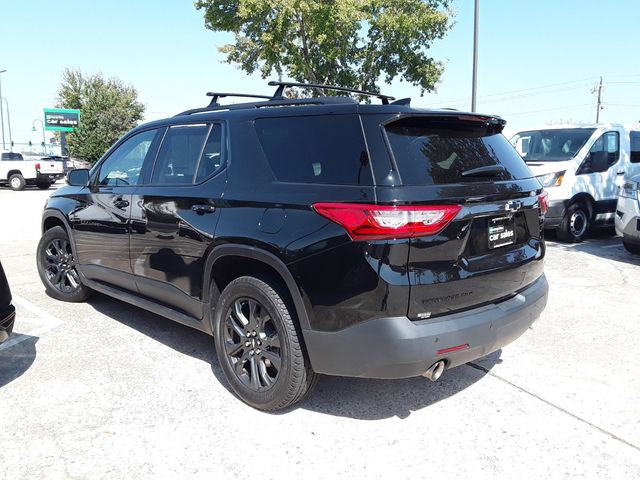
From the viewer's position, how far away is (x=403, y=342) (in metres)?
2.54

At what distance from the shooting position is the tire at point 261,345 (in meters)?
2.91

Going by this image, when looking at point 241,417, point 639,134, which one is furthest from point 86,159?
point 241,417

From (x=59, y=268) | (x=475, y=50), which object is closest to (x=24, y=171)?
(x=475, y=50)

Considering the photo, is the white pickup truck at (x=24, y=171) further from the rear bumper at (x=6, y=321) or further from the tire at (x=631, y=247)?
Answer: the tire at (x=631, y=247)

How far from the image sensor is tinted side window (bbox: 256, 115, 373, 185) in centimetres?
271

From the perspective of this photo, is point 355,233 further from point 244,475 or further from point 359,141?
point 244,475

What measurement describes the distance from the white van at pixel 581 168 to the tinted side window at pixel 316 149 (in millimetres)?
6487

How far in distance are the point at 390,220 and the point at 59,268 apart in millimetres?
4052

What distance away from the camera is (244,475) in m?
2.54

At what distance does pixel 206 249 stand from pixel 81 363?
138 cm

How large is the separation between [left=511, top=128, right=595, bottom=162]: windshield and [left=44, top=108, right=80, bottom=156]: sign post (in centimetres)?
3824

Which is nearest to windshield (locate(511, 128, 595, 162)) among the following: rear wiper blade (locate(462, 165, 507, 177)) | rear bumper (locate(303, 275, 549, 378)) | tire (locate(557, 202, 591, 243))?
tire (locate(557, 202, 591, 243))

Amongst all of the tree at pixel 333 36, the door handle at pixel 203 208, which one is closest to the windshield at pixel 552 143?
the door handle at pixel 203 208

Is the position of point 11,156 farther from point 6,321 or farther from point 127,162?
point 6,321
